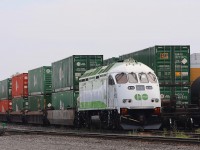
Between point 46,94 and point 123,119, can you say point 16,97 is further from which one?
point 123,119

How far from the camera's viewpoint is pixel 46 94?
4056 centimetres

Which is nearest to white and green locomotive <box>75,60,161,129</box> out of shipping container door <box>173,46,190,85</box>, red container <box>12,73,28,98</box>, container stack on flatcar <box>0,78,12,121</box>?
shipping container door <box>173,46,190,85</box>

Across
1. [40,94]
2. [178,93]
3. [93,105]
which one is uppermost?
[40,94]

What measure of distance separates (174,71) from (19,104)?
871 inches

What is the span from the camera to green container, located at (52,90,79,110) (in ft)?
107

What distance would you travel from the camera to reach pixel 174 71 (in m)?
27.3

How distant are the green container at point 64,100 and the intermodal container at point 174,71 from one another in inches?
271

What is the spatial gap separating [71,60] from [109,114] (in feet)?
26.9

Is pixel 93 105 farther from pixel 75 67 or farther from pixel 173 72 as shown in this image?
pixel 75 67

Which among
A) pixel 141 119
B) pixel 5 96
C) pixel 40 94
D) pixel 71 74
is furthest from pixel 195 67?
pixel 5 96

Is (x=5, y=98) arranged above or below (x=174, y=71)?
below

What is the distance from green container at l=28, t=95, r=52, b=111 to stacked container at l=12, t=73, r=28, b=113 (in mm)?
1430

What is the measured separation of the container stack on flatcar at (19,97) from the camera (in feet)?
149

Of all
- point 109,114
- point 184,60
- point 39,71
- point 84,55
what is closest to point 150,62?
point 184,60
